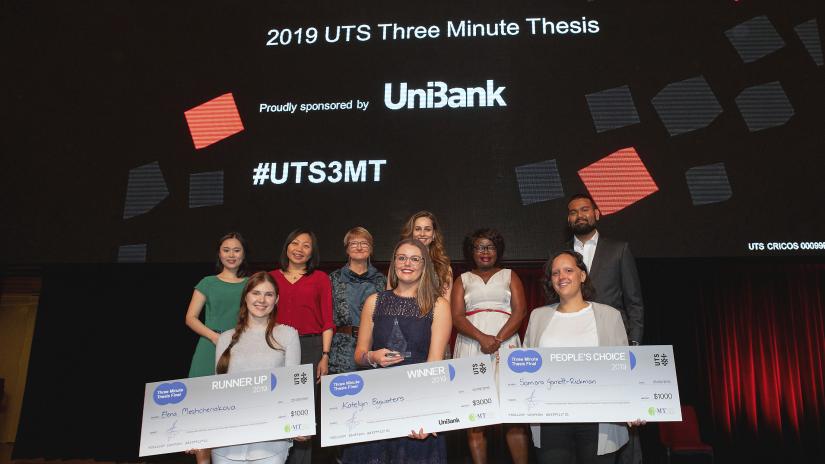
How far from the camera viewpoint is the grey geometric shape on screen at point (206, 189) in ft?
14.0

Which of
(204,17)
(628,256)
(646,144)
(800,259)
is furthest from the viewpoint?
(204,17)

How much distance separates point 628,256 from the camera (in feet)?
10.4

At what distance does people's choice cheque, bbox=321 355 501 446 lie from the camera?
7.50ft

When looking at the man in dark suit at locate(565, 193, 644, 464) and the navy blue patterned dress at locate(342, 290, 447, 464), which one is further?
the man in dark suit at locate(565, 193, 644, 464)

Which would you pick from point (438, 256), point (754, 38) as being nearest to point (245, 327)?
point (438, 256)

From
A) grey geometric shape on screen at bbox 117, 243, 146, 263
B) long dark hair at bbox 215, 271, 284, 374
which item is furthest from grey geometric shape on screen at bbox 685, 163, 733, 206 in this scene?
grey geometric shape on screen at bbox 117, 243, 146, 263

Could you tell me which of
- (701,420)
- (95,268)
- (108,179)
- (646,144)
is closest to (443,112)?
(646,144)

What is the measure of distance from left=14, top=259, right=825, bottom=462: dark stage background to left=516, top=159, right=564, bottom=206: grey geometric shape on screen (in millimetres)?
1067

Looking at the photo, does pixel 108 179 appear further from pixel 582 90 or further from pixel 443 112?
pixel 582 90

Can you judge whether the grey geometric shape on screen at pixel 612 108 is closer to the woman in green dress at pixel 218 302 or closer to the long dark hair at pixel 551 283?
the long dark hair at pixel 551 283

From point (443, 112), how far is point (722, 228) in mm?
1928

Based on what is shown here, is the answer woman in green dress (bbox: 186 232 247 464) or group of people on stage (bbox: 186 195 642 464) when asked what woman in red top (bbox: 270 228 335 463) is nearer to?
group of people on stage (bbox: 186 195 642 464)

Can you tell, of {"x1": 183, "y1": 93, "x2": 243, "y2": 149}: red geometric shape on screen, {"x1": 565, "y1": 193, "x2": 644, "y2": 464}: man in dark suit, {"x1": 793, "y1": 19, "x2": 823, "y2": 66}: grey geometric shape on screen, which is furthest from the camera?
{"x1": 183, "y1": 93, "x2": 243, "y2": 149}: red geometric shape on screen

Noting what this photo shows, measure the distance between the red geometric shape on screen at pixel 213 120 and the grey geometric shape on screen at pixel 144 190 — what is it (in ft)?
1.14
